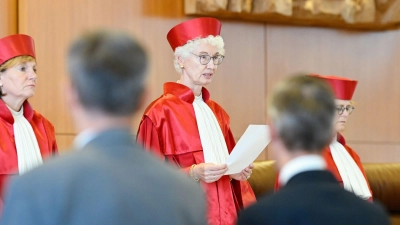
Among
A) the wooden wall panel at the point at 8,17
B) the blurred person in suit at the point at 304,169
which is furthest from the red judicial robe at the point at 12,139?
the blurred person in suit at the point at 304,169

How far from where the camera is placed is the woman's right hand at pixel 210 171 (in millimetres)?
3447

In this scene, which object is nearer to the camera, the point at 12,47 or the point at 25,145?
the point at 25,145

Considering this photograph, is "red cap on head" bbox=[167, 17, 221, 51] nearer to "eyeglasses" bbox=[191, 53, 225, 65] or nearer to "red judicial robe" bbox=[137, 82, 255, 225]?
"eyeglasses" bbox=[191, 53, 225, 65]

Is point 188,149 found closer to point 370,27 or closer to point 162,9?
point 162,9

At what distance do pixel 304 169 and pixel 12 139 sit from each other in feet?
7.15

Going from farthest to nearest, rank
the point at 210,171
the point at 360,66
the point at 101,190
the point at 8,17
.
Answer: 1. the point at 360,66
2. the point at 8,17
3. the point at 210,171
4. the point at 101,190

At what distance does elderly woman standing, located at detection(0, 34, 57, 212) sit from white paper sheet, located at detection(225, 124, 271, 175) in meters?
0.96

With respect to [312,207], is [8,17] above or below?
above

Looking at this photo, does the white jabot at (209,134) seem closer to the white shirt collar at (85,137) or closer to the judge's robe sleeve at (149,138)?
the judge's robe sleeve at (149,138)

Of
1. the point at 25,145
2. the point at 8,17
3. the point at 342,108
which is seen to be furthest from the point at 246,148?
the point at 8,17

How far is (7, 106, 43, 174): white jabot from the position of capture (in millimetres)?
3586

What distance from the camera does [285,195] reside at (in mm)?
1775

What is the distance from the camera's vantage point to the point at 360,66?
657 centimetres

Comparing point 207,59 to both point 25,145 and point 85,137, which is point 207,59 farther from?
point 85,137
